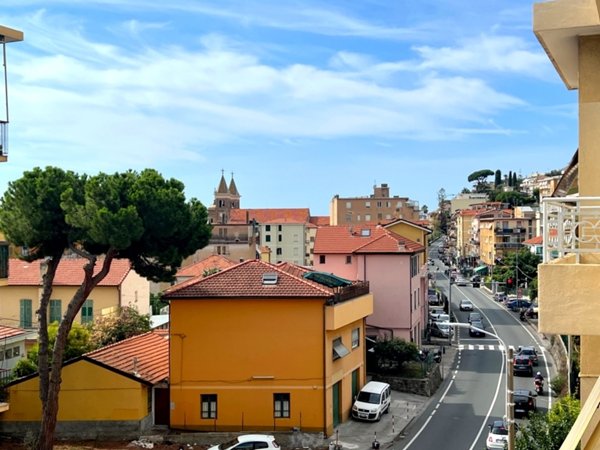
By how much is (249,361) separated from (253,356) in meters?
0.26

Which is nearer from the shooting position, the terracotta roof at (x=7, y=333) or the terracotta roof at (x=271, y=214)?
the terracotta roof at (x=7, y=333)

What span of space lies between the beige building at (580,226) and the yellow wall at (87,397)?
73.0 ft

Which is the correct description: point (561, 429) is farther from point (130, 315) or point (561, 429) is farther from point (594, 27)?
point (130, 315)

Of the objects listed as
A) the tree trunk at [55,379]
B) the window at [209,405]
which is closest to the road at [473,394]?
the window at [209,405]

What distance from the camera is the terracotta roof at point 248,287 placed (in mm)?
28266

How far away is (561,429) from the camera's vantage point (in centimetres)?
1355

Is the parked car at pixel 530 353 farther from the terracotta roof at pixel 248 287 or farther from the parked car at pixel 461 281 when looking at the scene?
the parked car at pixel 461 281

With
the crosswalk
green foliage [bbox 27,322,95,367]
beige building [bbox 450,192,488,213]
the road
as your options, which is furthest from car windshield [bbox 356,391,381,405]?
beige building [bbox 450,192,488,213]

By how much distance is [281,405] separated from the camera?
91.9 ft

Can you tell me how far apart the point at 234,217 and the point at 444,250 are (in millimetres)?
52721

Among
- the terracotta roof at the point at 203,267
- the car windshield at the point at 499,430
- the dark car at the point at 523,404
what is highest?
the terracotta roof at the point at 203,267

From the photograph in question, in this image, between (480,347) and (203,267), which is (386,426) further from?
(203,267)

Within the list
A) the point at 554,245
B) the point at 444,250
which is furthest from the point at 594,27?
the point at 444,250

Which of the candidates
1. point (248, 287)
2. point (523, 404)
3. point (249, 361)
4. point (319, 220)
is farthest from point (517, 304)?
point (319, 220)
